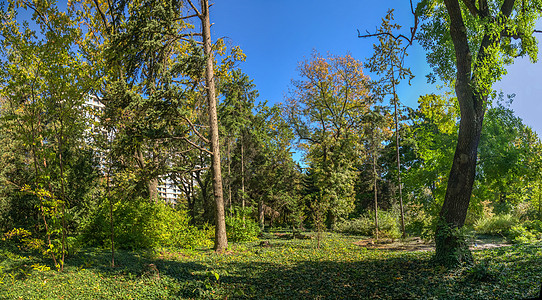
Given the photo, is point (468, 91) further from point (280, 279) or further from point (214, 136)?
point (214, 136)

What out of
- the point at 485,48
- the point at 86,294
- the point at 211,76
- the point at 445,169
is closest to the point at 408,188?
the point at 445,169

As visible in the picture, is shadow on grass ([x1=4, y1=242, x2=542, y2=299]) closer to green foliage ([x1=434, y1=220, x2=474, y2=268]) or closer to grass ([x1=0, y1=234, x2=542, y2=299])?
grass ([x1=0, y1=234, x2=542, y2=299])

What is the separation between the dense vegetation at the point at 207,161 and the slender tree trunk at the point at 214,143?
52 millimetres

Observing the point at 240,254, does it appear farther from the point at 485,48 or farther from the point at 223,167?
the point at 223,167

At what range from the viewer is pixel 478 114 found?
6363 millimetres

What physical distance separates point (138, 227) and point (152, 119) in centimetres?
363

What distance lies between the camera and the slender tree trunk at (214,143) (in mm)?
10453

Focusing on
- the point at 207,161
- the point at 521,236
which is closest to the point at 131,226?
the point at 207,161

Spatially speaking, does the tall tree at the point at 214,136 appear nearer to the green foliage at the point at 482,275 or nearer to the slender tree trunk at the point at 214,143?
the slender tree trunk at the point at 214,143

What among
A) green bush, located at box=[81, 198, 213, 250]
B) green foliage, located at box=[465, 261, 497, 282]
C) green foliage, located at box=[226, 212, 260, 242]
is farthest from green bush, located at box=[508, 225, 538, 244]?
green bush, located at box=[81, 198, 213, 250]

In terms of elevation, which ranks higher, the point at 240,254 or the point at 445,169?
the point at 445,169

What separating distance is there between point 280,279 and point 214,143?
5.78 meters

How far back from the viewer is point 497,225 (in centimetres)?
1176

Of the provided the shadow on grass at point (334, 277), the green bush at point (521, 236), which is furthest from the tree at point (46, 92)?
the green bush at point (521, 236)
